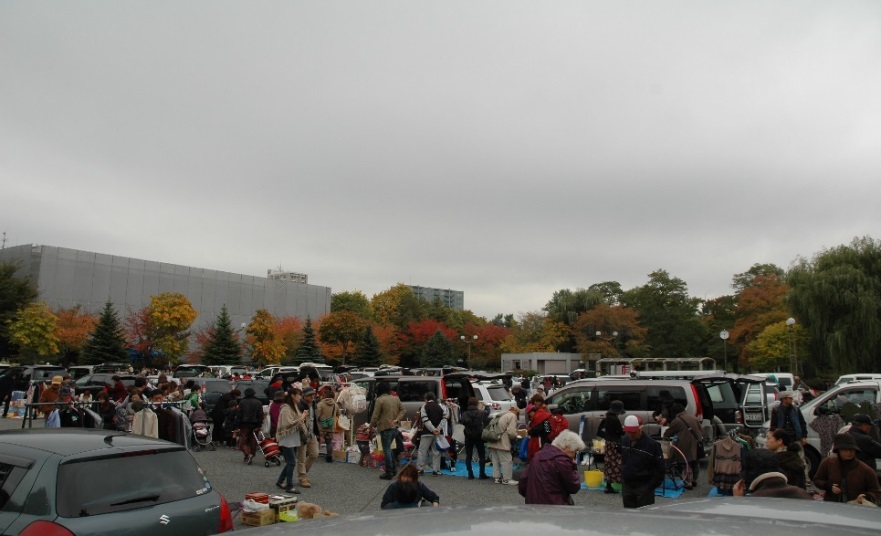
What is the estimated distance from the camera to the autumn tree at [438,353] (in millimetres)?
63219

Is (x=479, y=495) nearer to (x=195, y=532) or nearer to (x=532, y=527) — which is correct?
(x=195, y=532)

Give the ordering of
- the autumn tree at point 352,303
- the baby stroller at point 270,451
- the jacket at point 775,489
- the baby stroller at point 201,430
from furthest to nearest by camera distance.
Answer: the autumn tree at point 352,303
the baby stroller at point 201,430
the baby stroller at point 270,451
the jacket at point 775,489

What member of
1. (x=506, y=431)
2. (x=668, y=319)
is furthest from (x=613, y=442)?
(x=668, y=319)

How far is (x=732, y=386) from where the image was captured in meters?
16.8

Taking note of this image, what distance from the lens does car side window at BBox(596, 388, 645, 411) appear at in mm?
14375

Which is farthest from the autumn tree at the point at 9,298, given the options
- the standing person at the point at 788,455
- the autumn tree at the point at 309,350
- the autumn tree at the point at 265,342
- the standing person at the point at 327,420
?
the standing person at the point at 788,455

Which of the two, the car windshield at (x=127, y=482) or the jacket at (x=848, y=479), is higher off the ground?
the car windshield at (x=127, y=482)

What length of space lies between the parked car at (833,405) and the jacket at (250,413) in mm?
10474

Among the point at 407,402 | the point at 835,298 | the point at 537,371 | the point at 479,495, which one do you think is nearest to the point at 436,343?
the point at 537,371

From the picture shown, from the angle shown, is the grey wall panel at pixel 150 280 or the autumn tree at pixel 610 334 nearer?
the autumn tree at pixel 610 334

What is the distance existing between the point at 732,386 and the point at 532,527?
16497 mm

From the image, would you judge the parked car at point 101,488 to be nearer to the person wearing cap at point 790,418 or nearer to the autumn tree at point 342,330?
the person wearing cap at point 790,418

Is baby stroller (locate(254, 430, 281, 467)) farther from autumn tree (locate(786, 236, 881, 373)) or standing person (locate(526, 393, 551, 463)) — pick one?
autumn tree (locate(786, 236, 881, 373))

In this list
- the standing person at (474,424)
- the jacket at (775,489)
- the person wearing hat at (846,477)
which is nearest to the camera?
the jacket at (775,489)
